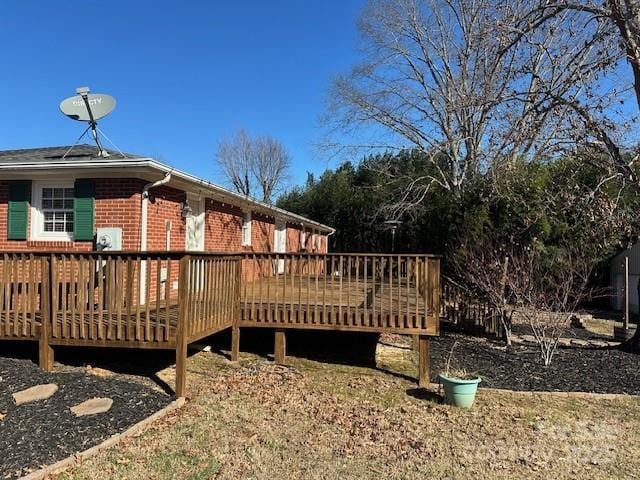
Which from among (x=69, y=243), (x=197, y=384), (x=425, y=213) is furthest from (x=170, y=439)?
(x=425, y=213)

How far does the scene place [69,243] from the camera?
26.3 ft

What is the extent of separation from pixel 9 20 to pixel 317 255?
34.0ft

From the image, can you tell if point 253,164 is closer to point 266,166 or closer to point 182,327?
point 266,166

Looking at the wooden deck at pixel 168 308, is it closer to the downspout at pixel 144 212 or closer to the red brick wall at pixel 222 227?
the downspout at pixel 144 212

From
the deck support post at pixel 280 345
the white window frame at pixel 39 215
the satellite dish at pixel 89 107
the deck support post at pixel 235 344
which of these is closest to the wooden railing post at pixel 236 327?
the deck support post at pixel 235 344

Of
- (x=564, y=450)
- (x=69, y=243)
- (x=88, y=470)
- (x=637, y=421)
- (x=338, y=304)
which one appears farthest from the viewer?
(x=69, y=243)

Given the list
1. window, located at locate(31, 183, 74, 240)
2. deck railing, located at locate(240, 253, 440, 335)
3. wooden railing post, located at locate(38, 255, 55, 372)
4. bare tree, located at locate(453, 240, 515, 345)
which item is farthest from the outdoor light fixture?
wooden railing post, located at locate(38, 255, 55, 372)

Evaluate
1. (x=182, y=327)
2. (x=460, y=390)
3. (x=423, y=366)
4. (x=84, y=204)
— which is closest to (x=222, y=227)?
(x=84, y=204)

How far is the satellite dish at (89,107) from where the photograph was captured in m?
9.07

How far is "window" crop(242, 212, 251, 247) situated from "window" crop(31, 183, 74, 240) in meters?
5.44

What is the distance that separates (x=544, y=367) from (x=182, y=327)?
5.14 m

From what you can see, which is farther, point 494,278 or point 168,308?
point 494,278

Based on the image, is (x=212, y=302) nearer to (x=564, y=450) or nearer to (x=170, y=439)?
(x=170, y=439)

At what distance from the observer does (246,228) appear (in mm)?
13422
